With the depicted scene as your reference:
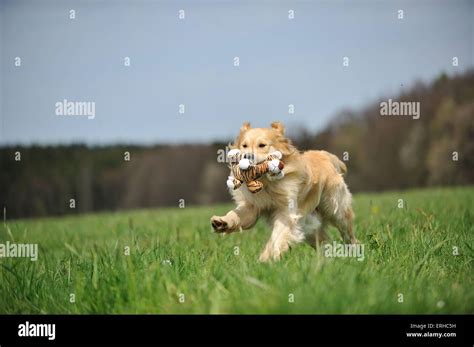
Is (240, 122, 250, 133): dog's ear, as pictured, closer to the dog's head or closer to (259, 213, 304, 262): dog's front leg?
the dog's head

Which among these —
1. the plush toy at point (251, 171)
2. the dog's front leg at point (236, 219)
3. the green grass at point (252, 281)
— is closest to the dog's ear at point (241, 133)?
the plush toy at point (251, 171)

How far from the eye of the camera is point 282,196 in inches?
181

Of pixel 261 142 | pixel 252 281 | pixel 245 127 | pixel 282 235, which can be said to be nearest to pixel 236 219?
pixel 282 235

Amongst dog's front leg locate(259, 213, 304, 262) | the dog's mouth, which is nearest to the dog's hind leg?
dog's front leg locate(259, 213, 304, 262)

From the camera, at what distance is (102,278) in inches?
149

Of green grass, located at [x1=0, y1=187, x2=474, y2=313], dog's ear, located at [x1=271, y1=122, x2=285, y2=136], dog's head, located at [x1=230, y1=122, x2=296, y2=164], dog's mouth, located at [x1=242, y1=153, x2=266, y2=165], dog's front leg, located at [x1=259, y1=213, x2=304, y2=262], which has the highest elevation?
dog's ear, located at [x1=271, y1=122, x2=285, y2=136]

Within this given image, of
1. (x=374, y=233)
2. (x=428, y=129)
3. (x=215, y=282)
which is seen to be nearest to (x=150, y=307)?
(x=215, y=282)

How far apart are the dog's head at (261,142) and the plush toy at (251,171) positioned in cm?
4

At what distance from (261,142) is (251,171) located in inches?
9.4

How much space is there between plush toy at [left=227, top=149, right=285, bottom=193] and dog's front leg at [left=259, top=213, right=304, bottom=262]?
1.09 ft

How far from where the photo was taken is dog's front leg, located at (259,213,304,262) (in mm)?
4406

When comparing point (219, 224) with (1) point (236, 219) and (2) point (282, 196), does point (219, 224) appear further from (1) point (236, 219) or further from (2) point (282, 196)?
(2) point (282, 196)

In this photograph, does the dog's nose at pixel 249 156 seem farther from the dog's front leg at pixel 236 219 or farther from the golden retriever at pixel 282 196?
the dog's front leg at pixel 236 219

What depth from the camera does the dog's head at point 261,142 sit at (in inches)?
174
